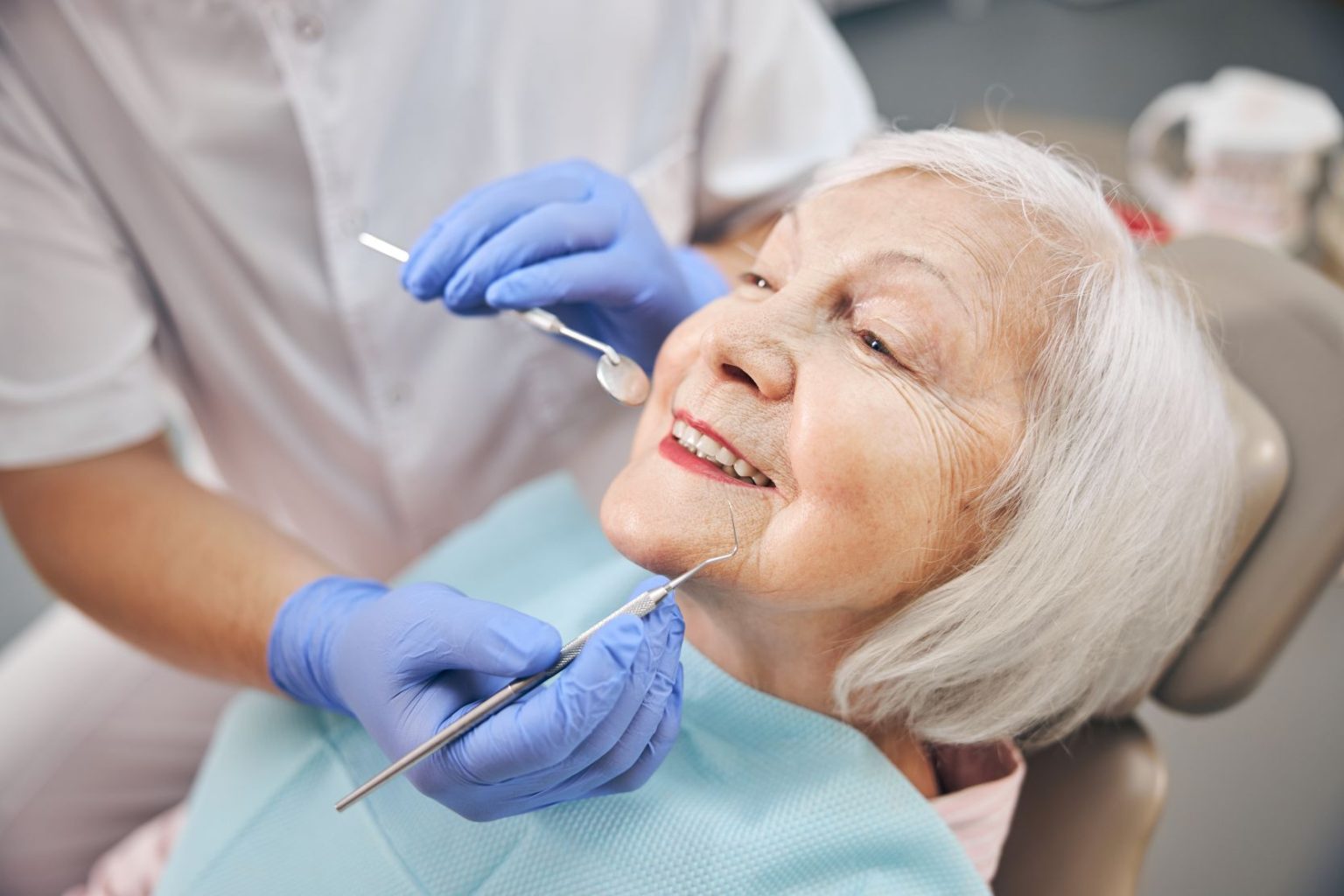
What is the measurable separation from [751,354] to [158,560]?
721mm

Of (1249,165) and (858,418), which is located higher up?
(858,418)

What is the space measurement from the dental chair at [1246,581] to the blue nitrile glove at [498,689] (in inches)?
19.4

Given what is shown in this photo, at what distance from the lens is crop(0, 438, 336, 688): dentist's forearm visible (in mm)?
1123

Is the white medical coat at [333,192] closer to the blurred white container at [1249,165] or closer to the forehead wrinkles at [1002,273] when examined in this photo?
the forehead wrinkles at [1002,273]

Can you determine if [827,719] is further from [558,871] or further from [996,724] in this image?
[558,871]

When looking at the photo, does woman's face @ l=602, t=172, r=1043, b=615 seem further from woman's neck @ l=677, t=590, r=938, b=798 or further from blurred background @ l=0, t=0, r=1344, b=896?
blurred background @ l=0, t=0, r=1344, b=896

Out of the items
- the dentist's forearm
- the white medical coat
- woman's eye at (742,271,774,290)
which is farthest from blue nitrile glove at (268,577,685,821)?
the white medical coat

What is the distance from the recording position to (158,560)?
1.14 metres

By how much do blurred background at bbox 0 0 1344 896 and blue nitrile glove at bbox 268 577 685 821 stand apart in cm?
74

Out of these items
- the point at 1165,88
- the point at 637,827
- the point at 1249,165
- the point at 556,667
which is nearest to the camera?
the point at 556,667

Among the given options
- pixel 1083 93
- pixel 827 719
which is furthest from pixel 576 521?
pixel 1083 93

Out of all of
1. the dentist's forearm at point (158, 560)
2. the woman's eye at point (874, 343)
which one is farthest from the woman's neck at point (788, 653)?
the dentist's forearm at point (158, 560)

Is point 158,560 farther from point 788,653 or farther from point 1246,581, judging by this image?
point 1246,581

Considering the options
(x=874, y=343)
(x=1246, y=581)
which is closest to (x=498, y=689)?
(x=874, y=343)
